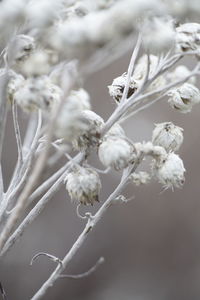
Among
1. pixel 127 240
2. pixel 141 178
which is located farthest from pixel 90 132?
pixel 127 240

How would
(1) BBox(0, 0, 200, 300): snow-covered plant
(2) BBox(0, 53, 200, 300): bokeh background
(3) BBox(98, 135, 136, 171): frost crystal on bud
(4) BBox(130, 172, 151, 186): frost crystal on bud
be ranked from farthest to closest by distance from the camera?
(2) BBox(0, 53, 200, 300): bokeh background < (4) BBox(130, 172, 151, 186): frost crystal on bud < (3) BBox(98, 135, 136, 171): frost crystal on bud < (1) BBox(0, 0, 200, 300): snow-covered plant

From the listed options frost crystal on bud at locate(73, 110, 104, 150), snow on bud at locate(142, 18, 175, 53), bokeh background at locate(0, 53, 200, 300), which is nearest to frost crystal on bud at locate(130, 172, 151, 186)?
frost crystal on bud at locate(73, 110, 104, 150)

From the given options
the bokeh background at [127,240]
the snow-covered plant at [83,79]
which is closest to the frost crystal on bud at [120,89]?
the snow-covered plant at [83,79]

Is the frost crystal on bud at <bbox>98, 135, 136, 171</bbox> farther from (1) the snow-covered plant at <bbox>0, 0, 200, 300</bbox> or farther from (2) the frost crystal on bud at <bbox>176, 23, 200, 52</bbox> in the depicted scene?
(2) the frost crystal on bud at <bbox>176, 23, 200, 52</bbox>

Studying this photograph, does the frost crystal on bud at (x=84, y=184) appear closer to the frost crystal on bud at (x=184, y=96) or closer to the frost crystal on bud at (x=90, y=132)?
the frost crystal on bud at (x=90, y=132)

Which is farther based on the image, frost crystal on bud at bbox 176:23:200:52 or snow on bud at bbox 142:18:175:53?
frost crystal on bud at bbox 176:23:200:52

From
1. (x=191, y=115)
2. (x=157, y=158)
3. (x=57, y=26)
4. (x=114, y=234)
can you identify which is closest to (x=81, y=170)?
(x=157, y=158)
